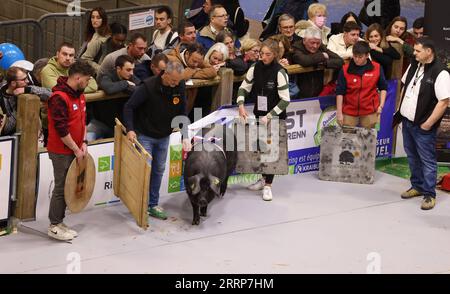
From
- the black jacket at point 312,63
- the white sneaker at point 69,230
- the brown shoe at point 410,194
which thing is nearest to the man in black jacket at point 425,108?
the brown shoe at point 410,194

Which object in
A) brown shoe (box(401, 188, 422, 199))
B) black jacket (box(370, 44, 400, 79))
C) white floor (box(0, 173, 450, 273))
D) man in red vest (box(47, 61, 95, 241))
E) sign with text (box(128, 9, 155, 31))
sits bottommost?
white floor (box(0, 173, 450, 273))

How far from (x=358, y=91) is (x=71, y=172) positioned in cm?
412

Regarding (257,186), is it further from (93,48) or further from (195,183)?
(93,48)

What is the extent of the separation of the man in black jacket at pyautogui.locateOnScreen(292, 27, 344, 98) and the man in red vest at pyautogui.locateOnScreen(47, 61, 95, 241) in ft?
11.8

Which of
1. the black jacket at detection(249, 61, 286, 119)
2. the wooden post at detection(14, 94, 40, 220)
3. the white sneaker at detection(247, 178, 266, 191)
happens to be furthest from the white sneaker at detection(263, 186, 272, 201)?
the wooden post at detection(14, 94, 40, 220)

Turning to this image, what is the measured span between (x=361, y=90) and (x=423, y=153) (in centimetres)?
123

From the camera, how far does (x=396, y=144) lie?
569 inches

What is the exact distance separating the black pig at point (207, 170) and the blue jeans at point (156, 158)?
0.27 meters

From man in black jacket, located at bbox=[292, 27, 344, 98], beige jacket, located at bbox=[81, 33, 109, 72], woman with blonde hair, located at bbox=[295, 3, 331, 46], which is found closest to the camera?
man in black jacket, located at bbox=[292, 27, 344, 98]

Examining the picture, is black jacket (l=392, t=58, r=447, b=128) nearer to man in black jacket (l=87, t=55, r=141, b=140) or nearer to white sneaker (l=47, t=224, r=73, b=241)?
man in black jacket (l=87, t=55, r=141, b=140)

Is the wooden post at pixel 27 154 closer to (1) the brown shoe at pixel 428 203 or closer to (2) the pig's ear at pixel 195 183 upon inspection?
(2) the pig's ear at pixel 195 183

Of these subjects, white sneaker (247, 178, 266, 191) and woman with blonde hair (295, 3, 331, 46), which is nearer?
white sneaker (247, 178, 266, 191)

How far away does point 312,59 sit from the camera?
514 inches

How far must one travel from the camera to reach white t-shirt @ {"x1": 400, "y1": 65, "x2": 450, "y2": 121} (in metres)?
11.8
